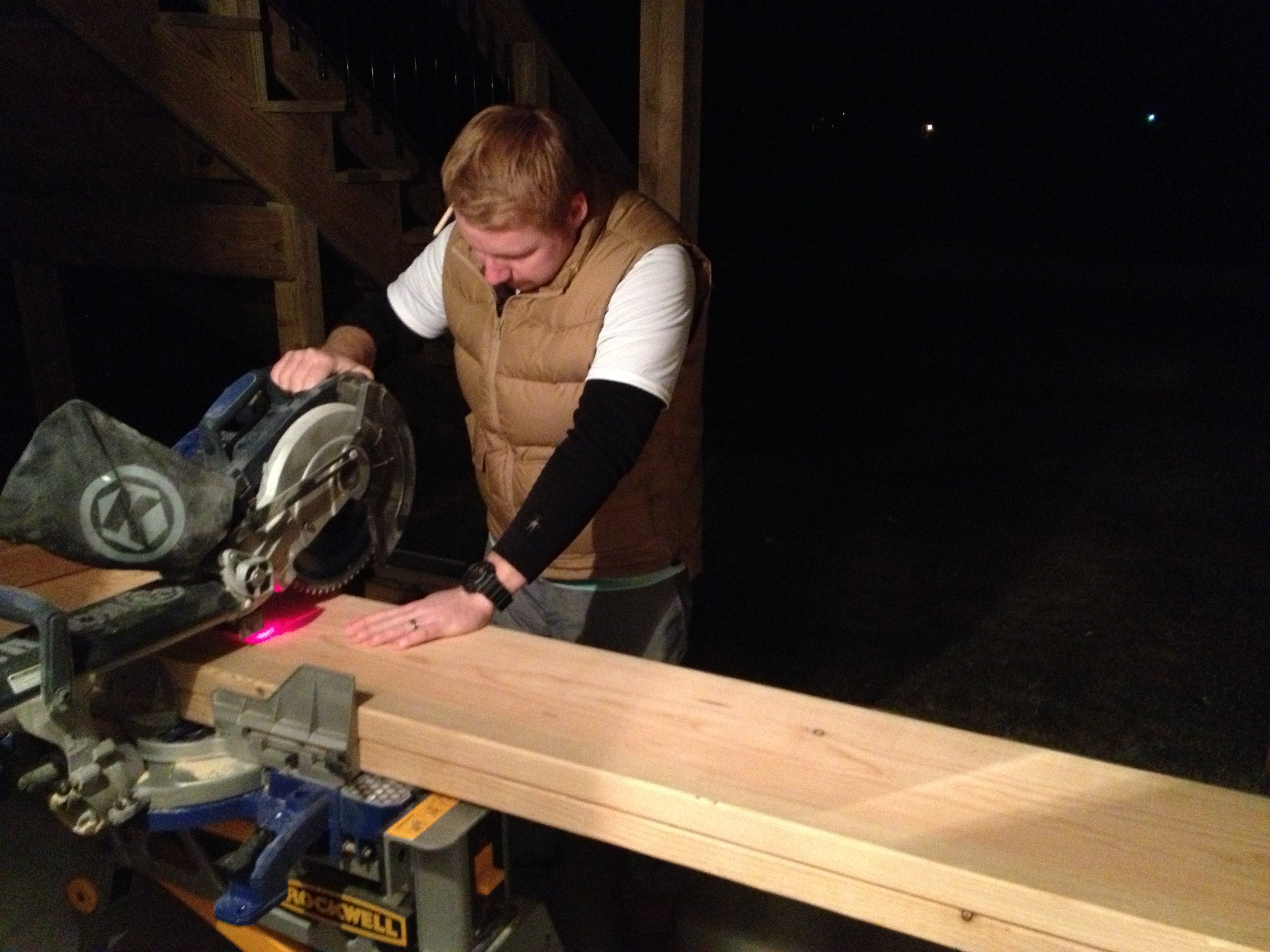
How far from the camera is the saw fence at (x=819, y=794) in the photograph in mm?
837

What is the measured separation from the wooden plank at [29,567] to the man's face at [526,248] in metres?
0.75

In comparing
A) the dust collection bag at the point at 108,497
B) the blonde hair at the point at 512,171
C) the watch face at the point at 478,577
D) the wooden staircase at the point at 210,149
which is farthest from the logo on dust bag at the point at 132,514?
the wooden staircase at the point at 210,149

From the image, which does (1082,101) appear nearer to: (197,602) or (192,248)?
(192,248)

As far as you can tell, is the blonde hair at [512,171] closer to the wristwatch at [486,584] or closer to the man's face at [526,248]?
the man's face at [526,248]

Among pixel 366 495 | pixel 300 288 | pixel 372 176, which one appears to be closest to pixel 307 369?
pixel 366 495

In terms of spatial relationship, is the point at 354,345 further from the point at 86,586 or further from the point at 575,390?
the point at 86,586

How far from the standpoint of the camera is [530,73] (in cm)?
351

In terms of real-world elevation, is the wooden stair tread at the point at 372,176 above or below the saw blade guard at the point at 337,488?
above

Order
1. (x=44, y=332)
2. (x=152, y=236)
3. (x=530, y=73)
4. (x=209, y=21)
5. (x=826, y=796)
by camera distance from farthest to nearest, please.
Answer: (x=44, y=332) → (x=152, y=236) → (x=530, y=73) → (x=209, y=21) → (x=826, y=796)

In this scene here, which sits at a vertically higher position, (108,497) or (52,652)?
(108,497)

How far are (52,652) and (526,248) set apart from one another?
2.56ft

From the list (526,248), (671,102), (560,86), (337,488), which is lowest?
(337,488)

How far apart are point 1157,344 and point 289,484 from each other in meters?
8.48

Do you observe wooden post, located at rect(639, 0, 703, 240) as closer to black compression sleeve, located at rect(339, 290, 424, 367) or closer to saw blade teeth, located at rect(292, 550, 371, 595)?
black compression sleeve, located at rect(339, 290, 424, 367)
